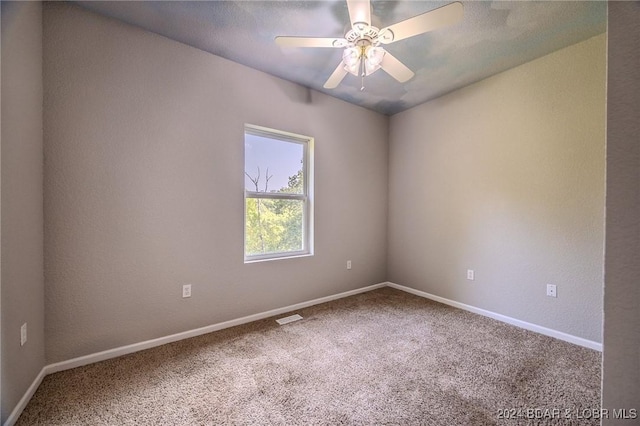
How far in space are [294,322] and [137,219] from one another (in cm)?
174

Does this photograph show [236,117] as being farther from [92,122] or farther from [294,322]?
[294,322]

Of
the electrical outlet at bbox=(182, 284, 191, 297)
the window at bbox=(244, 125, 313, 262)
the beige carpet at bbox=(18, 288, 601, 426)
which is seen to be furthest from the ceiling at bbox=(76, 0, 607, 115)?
the beige carpet at bbox=(18, 288, 601, 426)

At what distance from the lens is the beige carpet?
150cm

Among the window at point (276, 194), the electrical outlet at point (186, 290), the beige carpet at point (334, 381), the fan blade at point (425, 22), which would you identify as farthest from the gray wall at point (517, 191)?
the electrical outlet at point (186, 290)

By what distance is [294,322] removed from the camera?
2738 millimetres

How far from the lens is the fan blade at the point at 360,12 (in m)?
1.52

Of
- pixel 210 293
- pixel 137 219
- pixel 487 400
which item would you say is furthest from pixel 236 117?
pixel 487 400

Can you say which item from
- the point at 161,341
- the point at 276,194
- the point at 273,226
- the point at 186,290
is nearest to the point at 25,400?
the point at 161,341

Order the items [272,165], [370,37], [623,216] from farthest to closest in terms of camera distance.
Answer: [272,165]
[370,37]
[623,216]

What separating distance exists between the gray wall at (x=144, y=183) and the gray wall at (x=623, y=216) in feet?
8.30

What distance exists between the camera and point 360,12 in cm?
157

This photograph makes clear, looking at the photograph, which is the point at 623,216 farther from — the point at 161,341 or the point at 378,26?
the point at 161,341

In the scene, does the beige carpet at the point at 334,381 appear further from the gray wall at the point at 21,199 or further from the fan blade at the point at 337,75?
the fan blade at the point at 337,75

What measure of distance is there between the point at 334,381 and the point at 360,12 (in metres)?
2.36
